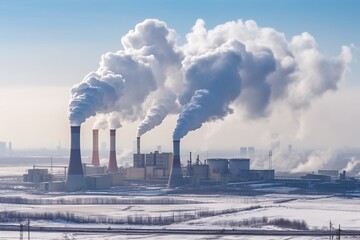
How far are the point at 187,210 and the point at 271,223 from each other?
1153cm

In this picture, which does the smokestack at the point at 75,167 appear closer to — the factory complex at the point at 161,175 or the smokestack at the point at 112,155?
the factory complex at the point at 161,175

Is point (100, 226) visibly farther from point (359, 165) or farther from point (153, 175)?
point (359, 165)

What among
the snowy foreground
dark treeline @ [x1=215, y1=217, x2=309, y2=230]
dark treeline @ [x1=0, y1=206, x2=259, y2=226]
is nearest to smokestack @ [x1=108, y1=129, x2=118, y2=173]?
the snowy foreground

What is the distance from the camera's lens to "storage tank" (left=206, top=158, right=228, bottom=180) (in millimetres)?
94225

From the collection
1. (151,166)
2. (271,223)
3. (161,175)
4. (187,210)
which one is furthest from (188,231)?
(151,166)

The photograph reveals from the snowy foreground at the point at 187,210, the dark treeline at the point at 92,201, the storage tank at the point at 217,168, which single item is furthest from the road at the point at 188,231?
the storage tank at the point at 217,168

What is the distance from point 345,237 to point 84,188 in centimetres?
4484

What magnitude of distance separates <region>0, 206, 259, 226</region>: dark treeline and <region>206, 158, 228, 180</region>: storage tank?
3364 cm

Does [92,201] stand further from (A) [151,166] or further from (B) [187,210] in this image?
(A) [151,166]

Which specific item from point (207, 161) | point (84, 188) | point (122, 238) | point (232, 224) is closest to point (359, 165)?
point (207, 161)

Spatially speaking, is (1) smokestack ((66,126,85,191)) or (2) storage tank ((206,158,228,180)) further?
(2) storage tank ((206,158,228,180))

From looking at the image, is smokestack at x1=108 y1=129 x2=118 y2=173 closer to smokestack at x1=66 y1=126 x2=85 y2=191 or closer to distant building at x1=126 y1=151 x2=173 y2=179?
distant building at x1=126 y1=151 x2=173 y2=179

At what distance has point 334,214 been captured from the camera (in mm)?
58438

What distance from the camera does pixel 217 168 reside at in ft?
313
